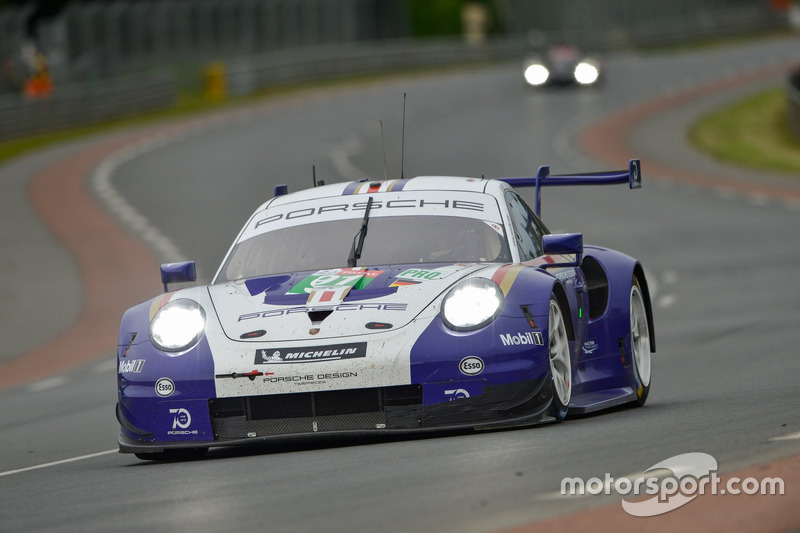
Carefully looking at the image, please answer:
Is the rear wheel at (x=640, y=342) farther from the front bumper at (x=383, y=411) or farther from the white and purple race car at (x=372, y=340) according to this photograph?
the front bumper at (x=383, y=411)

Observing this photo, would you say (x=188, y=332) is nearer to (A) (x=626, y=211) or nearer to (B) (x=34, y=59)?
(A) (x=626, y=211)

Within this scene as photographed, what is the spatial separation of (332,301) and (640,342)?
2.48 m

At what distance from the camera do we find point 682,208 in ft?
96.5

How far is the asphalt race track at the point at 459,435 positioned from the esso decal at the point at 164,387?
0.35 metres

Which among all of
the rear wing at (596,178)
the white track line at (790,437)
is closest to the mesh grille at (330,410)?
the white track line at (790,437)

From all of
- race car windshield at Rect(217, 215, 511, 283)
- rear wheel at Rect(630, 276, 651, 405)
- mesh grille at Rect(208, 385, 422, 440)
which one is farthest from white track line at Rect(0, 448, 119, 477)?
rear wheel at Rect(630, 276, 651, 405)

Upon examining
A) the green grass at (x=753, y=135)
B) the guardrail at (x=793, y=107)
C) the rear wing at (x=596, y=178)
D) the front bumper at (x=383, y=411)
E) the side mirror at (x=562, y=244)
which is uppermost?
the rear wing at (x=596, y=178)

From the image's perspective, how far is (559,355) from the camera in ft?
25.0

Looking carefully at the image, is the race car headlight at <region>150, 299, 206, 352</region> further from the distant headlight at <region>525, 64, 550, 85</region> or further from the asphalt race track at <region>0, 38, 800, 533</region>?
the distant headlight at <region>525, 64, 550, 85</region>

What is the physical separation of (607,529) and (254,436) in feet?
8.90

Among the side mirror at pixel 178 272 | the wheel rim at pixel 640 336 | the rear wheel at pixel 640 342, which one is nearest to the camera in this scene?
the side mirror at pixel 178 272

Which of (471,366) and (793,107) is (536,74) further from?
(793,107)

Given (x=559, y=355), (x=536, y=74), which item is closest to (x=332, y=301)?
(x=559, y=355)

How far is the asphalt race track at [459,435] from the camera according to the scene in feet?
18.6
